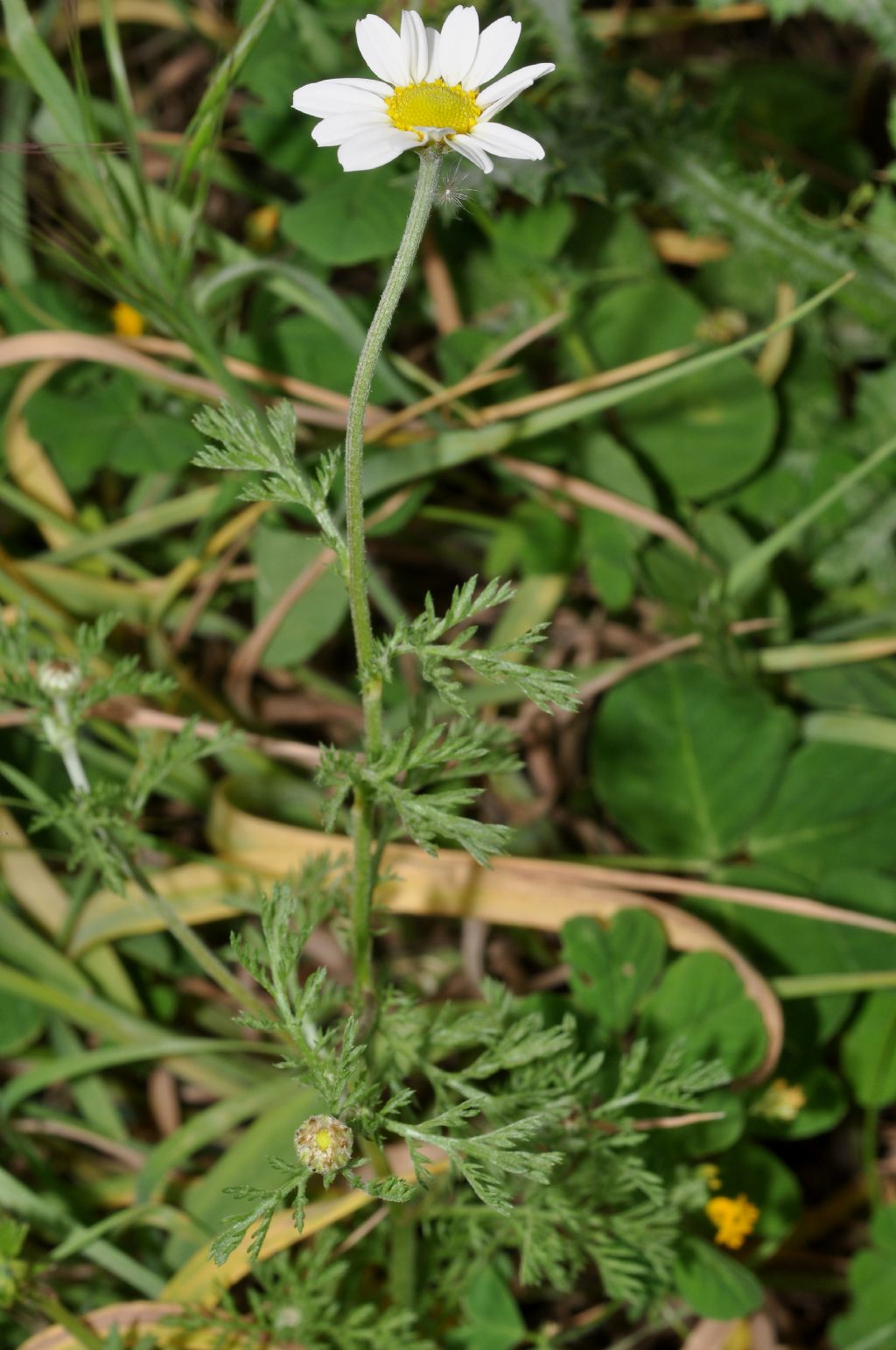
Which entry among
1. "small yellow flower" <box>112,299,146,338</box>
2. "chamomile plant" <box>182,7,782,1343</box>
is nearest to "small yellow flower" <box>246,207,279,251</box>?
"small yellow flower" <box>112,299,146,338</box>

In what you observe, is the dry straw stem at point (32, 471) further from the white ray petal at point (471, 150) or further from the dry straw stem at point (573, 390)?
the white ray petal at point (471, 150)

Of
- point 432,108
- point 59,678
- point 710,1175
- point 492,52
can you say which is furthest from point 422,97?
point 710,1175

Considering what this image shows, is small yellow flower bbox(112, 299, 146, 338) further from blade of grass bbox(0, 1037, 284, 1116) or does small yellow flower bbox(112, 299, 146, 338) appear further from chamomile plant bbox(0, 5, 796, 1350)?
blade of grass bbox(0, 1037, 284, 1116)

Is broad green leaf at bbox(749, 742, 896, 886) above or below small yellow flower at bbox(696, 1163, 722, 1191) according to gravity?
above

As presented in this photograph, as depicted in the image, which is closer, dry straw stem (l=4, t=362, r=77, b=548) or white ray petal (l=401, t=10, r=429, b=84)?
white ray petal (l=401, t=10, r=429, b=84)

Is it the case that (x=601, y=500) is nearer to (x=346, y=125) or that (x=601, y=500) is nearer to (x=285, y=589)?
(x=285, y=589)

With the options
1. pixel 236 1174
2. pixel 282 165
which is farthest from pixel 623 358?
pixel 236 1174
